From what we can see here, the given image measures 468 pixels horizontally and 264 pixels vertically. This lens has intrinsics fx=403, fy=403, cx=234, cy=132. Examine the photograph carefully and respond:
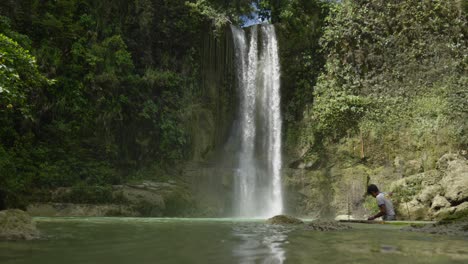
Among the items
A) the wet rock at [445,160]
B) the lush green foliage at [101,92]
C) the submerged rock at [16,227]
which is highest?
the lush green foliage at [101,92]

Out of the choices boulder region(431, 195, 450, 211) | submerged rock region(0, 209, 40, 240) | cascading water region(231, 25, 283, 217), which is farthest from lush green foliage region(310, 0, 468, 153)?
submerged rock region(0, 209, 40, 240)

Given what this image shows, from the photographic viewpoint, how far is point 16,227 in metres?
5.50

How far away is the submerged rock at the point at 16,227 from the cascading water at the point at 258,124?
42.9 ft

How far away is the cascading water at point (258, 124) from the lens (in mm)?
18891

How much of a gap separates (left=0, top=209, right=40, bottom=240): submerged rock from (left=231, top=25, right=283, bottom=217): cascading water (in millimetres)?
13072

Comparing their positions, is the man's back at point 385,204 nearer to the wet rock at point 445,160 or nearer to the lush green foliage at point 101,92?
the wet rock at point 445,160

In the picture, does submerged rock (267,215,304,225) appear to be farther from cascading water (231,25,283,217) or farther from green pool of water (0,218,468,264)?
cascading water (231,25,283,217)

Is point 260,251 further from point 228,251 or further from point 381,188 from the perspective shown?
point 381,188

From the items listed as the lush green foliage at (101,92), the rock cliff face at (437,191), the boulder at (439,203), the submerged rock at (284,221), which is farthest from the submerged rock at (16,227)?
the boulder at (439,203)

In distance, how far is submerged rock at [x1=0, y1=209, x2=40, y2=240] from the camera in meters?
5.23

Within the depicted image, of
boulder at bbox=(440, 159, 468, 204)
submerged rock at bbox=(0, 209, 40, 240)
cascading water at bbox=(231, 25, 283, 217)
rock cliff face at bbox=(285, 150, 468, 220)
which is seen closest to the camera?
submerged rock at bbox=(0, 209, 40, 240)

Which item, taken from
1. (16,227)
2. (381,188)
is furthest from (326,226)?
(381,188)

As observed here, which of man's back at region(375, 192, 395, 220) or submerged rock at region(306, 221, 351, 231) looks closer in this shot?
submerged rock at region(306, 221, 351, 231)

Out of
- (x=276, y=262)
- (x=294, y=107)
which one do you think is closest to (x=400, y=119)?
(x=294, y=107)
